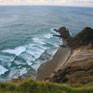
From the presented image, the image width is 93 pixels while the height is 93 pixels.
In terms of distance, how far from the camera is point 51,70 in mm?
27312

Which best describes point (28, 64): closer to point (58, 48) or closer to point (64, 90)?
point (58, 48)

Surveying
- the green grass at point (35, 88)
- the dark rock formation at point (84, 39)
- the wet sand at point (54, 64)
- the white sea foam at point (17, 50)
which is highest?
the green grass at point (35, 88)

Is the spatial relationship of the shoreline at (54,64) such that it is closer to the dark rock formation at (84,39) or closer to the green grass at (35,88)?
the dark rock formation at (84,39)

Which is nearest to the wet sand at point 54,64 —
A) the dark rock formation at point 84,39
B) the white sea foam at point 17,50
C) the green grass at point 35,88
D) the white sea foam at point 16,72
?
the white sea foam at point 16,72

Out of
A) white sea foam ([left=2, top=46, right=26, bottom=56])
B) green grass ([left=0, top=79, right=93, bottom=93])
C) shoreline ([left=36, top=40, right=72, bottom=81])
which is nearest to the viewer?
green grass ([left=0, top=79, right=93, bottom=93])

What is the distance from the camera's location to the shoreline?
84.2 ft

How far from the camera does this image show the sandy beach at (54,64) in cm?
2572

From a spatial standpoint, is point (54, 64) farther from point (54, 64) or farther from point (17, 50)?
point (17, 50)

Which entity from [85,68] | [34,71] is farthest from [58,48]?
[85,68]

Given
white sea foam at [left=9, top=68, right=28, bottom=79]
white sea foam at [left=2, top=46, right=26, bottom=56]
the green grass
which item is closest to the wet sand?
white sea foam at [left=9, top=68, right=28, bottom=79]

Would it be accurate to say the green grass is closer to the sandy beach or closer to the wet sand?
the wet sand

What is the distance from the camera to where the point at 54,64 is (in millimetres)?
29953

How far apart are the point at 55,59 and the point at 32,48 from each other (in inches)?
349

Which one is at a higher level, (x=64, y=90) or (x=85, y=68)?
(x=64, y=90)
